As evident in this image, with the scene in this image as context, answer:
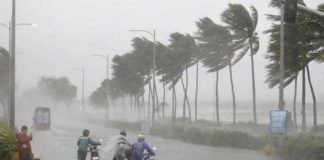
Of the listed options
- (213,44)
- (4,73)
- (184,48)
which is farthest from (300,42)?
(4,73)

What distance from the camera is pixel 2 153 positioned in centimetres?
1984

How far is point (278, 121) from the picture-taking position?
2794cm

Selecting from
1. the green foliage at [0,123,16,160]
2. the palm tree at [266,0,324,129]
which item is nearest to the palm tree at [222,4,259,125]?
the palm tree at [266,0,324,129]

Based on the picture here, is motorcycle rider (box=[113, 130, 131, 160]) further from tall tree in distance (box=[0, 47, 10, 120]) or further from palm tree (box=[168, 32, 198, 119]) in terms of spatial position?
tall tree in distance (box=[0, 47, 10, 120])

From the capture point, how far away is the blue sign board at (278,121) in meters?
27.7

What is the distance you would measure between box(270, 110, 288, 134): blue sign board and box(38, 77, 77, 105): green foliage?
139m

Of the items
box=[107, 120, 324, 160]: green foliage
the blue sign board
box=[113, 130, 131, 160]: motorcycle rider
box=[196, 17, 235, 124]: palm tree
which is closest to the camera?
box=[113, 130, 131, 160]: motorcycle rider

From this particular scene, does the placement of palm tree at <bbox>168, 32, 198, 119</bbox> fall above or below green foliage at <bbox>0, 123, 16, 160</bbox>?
above

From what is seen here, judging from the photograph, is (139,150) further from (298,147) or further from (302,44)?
(302,44)

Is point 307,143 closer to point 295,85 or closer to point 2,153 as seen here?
point 2,153

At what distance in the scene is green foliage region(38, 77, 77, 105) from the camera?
537ft

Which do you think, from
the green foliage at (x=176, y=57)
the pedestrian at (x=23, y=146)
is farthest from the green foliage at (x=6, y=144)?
the green foliage at (x=176, y=57)

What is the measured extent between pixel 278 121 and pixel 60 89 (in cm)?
13986

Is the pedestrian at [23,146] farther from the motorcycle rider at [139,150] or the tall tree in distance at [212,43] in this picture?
the tall tree in distance at [212,43]
